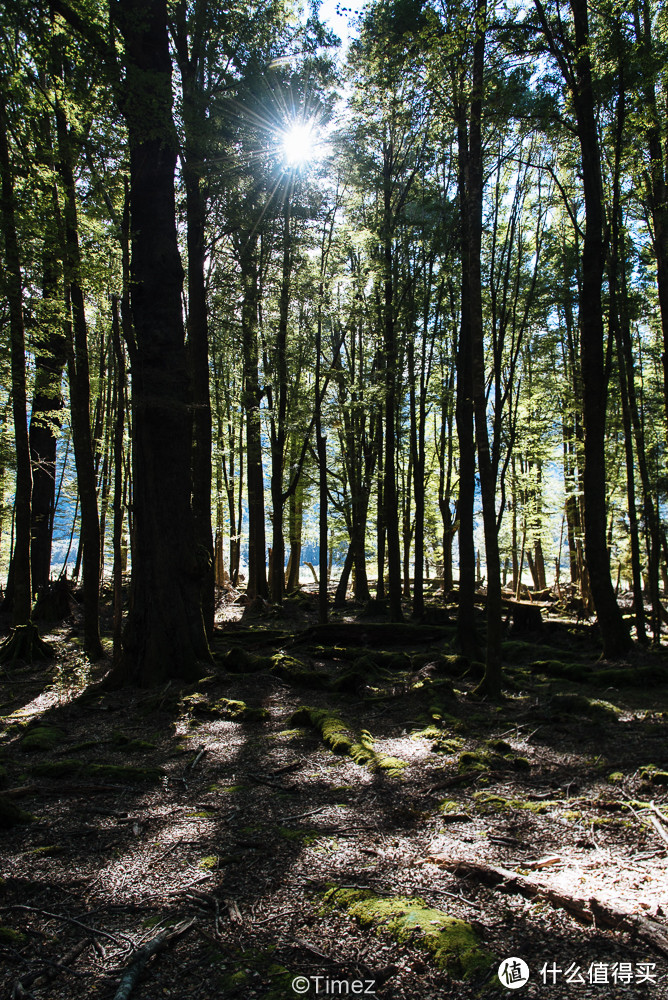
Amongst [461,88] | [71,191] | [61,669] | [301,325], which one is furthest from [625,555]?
[71,191]

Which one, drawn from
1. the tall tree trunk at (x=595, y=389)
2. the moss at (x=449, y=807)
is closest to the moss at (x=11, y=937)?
the moss at (x=449, y=807)

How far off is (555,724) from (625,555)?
16190 mm

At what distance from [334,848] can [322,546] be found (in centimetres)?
957

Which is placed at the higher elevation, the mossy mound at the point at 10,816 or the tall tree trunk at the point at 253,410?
the tall tree trunk at the point at 253,410

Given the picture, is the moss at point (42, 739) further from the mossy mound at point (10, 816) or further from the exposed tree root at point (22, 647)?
the exposed tree root at point (22, 647)

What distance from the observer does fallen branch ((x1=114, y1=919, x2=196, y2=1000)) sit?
2.01m

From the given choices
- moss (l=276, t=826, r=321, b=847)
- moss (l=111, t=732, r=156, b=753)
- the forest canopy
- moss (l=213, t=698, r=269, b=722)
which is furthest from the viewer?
the forest canopy

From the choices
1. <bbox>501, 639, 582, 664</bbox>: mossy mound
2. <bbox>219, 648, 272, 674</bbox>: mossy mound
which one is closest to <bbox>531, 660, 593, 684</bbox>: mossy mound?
<bbox>501, 639, 582, 664</bbox>: mossy mound

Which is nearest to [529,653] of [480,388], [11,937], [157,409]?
[480,388]

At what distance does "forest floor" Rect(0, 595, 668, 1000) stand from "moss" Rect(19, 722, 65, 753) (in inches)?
1.0

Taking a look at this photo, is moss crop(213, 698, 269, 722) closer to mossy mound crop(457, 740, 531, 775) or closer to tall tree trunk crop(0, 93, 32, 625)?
mossy mound crop(457, 740, 531, 775)

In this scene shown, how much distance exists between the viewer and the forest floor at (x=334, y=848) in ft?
6.95

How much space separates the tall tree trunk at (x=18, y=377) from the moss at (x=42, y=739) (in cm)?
481

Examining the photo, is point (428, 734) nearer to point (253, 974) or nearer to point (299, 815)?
point (299, 815)
